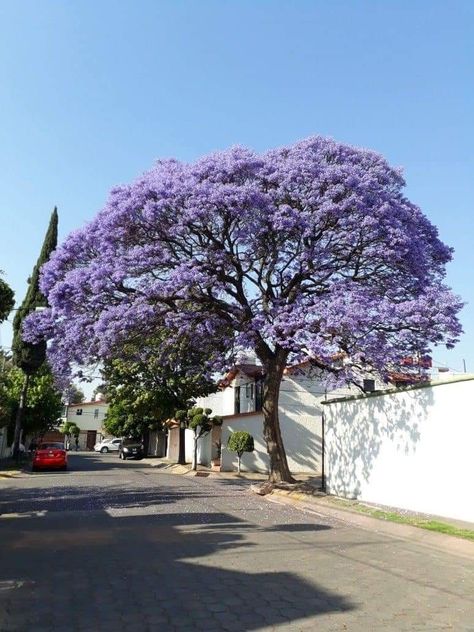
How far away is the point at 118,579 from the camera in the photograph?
738 centimetres

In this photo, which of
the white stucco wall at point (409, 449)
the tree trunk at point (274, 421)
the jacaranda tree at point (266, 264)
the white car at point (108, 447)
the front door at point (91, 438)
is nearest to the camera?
the white stucco wall at point (409, 449)

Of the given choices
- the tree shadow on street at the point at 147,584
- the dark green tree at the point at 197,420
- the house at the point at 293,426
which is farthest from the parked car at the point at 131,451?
the tree shadow on street at the point at 147,584

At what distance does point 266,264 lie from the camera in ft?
64.9

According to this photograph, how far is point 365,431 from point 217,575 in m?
Answer: 9.96

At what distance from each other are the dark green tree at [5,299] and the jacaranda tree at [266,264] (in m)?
4.35

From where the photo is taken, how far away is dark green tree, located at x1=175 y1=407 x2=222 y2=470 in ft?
102

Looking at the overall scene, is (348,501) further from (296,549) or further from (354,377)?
(296,549)

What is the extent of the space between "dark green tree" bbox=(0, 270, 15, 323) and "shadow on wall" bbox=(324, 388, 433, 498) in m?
9.91

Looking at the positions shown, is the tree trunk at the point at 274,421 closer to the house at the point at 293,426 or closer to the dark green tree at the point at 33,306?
the house at the point at 293,426

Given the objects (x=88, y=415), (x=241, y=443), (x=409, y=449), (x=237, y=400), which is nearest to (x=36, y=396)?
(x=237, y=400)

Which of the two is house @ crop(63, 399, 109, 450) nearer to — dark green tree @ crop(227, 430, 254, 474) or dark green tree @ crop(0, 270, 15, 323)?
dark green tree @ crop(227, 430, 254, 474)

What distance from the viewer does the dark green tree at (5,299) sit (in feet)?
45.0

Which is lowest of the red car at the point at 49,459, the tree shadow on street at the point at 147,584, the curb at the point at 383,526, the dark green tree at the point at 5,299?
the tree shadow on street at the point at 147,584

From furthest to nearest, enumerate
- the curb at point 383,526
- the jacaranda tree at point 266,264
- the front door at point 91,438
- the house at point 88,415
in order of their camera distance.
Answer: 1. the house at point 88,415
2. the front door at point 91,438
3. the jacaranda tree at point 266,264
4. the curb at point 383,526
